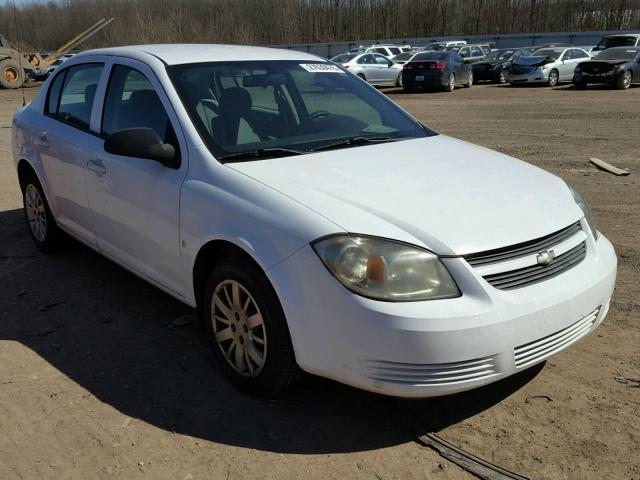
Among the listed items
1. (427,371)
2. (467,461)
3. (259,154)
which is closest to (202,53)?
(259,154)

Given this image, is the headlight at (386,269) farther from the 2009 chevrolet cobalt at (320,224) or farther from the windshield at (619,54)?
the windshield at (619,54)

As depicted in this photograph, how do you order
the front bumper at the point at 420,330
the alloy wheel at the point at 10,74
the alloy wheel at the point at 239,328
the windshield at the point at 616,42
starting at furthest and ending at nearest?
the alloy wheel at the point at 10,74
the windshield at the point at 616,42
the alloy wheel at the point at 239,328
the front bumper at the point at 420,330

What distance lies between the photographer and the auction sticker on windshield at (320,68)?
4660 millimetres

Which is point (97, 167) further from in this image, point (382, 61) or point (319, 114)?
point (382, 61)

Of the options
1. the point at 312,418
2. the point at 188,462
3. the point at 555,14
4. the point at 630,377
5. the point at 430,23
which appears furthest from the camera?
the point at 430,23

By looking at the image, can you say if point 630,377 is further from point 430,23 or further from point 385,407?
point 430,23

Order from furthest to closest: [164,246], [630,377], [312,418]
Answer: [164,246]
[630,377]
[312,418]

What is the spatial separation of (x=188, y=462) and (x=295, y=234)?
1.11 metres

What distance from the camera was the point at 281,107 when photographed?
4.22 metres

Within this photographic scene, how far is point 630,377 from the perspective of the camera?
3596 millimetres

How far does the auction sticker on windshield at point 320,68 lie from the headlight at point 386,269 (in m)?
2.13

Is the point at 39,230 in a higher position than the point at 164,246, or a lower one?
lower

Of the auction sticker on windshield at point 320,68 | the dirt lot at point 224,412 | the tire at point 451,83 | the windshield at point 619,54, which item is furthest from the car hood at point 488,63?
the auction sticker on windshield at point 320,68

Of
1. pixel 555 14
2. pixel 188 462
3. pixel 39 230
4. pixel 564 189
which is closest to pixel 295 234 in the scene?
pixel 188 462
